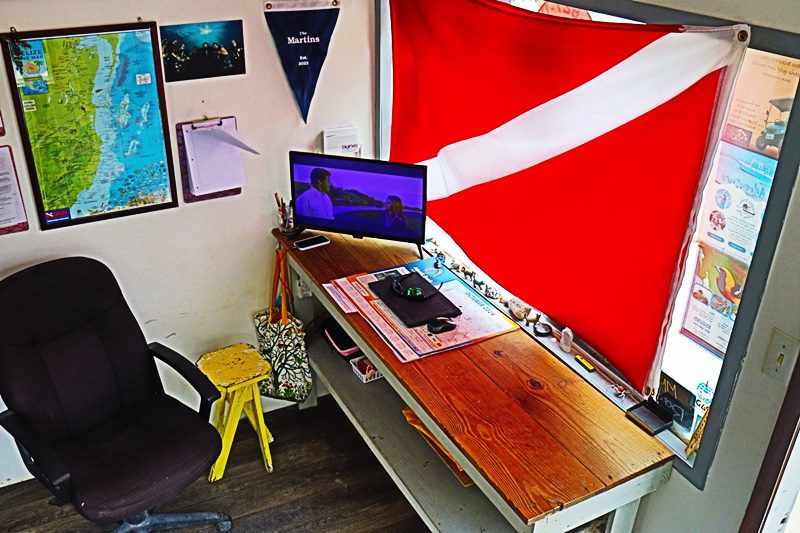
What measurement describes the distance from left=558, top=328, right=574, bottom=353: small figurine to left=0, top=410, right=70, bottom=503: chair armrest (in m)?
1.61

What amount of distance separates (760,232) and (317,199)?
1733mm

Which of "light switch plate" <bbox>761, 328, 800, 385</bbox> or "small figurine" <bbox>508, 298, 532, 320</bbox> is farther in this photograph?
"small figurine" <bbox>508, 298, 532, 320</bbox>

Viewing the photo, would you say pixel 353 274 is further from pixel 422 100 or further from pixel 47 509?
pixel 47 509

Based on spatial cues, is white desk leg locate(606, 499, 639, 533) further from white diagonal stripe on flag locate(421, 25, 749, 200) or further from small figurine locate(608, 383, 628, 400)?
white diagonal stripe on flag locate(421, 25, 749, 200)

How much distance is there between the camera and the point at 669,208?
191 centimetres

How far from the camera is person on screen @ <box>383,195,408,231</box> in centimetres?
285

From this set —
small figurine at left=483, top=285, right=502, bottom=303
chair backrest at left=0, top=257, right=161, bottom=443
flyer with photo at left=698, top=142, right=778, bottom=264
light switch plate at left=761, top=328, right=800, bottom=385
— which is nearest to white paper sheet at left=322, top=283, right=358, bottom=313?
small figurine at left=483, top=285, right=502, bottom=303

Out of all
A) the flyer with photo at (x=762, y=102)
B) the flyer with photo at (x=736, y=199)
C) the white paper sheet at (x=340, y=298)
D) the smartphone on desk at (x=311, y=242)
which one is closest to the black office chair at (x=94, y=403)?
the white paper sheet at (x=340, y=298)

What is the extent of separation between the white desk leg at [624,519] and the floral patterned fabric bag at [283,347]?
4.68 feet

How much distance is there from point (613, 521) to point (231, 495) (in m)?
1.54

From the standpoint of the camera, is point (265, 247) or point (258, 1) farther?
point (265, 247)

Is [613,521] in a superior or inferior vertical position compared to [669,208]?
inferior

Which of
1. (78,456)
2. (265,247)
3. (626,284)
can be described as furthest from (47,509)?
(626,284)

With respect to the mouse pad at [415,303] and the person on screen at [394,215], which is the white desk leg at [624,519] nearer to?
the mouse pad at [415,303]
